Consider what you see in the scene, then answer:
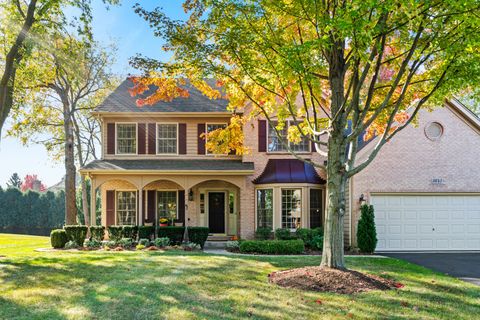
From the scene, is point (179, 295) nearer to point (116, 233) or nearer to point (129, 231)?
point (129, 231)

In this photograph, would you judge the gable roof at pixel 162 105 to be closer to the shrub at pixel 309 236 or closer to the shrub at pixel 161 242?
the shrub at pixel 161 242

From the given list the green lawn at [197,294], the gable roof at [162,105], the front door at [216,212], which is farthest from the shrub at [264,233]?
the gable roof at [162,105]

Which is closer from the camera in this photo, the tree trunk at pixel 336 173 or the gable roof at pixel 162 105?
the tree trunk at pixel 336 173

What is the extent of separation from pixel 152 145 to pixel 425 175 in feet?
38.0

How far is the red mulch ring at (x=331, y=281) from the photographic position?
8.05 meters

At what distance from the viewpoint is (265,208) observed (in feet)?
55.0

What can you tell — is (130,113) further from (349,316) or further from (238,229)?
(349,316)

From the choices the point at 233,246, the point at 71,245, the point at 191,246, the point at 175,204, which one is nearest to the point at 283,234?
the point at 233,246

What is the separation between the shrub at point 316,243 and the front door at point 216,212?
460 centimetres

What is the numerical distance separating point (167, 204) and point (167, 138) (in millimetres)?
3048

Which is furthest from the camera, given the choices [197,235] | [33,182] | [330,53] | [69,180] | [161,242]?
[33,182]

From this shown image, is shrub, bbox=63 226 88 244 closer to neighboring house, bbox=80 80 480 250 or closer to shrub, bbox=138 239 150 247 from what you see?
neighboring house, bbox=80 80 480 250

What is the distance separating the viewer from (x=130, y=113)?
1783 centimetres

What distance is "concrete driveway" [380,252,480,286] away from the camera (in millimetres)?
10398
